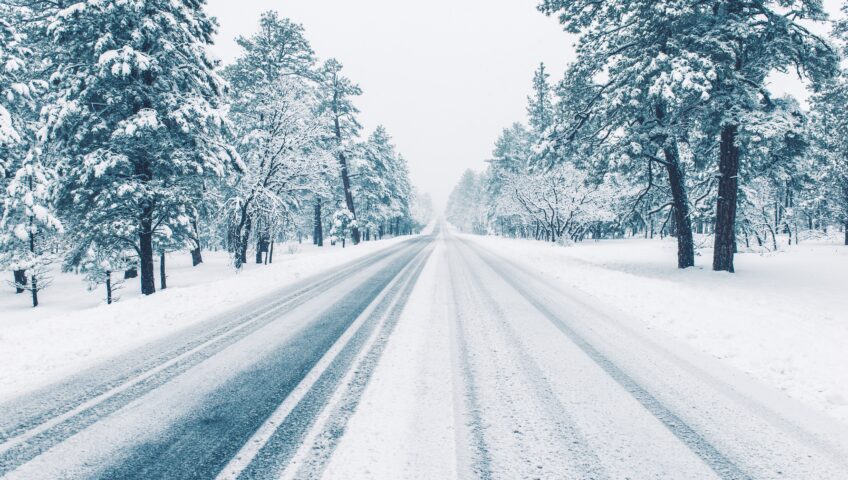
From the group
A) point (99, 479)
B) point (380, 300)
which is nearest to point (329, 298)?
point (380, 300)

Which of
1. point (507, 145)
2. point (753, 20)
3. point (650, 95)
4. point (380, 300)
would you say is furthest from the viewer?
point (507, 145)

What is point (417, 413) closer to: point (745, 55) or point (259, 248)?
point (745, 55)

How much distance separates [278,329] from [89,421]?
3.27 m

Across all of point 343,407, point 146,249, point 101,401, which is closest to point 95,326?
point 101,401

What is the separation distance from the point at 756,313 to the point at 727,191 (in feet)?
21.8

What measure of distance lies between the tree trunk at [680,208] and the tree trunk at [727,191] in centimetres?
113

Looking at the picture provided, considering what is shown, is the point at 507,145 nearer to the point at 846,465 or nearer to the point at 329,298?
the point at 329,298

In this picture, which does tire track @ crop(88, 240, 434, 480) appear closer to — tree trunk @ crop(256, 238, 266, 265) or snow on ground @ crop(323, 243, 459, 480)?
snow on ground @ crop(323, 243, 459, 480)

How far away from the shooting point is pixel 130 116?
1138cm

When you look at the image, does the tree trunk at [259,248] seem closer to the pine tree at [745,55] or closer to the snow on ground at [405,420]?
the snow on ground at [405,420]

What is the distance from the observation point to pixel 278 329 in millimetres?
6836

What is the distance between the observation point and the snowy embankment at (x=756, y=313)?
4607 millimetres

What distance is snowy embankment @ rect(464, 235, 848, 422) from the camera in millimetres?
4607

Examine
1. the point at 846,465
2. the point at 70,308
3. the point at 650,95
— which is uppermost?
the point at 650,95
